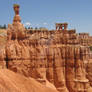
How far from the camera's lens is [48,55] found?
2636 cm

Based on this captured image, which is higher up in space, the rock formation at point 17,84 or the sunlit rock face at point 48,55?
the sunlit rock face at point 48,55

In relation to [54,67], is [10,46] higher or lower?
higher

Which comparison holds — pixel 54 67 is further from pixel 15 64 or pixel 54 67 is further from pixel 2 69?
pixel 2 69

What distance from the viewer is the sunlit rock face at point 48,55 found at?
25.0 m

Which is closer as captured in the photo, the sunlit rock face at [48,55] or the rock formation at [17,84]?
the rock formation at [17,84]

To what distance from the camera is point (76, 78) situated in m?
27.3

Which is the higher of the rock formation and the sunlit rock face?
the sunlit rock face

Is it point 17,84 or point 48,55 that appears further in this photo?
point 48,55

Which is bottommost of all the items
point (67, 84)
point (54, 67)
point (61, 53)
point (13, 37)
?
point (67, 84)

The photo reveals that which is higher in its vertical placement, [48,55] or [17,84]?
[48,55]

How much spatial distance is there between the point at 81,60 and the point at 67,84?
3.62 meters

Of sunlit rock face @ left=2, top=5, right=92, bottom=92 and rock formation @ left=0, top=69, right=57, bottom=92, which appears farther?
sunlit rock face @ left=2, top=5, right=92, bottom=92

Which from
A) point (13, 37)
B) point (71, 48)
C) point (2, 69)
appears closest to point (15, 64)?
point (2, 69)

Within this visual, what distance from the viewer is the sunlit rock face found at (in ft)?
81.9
